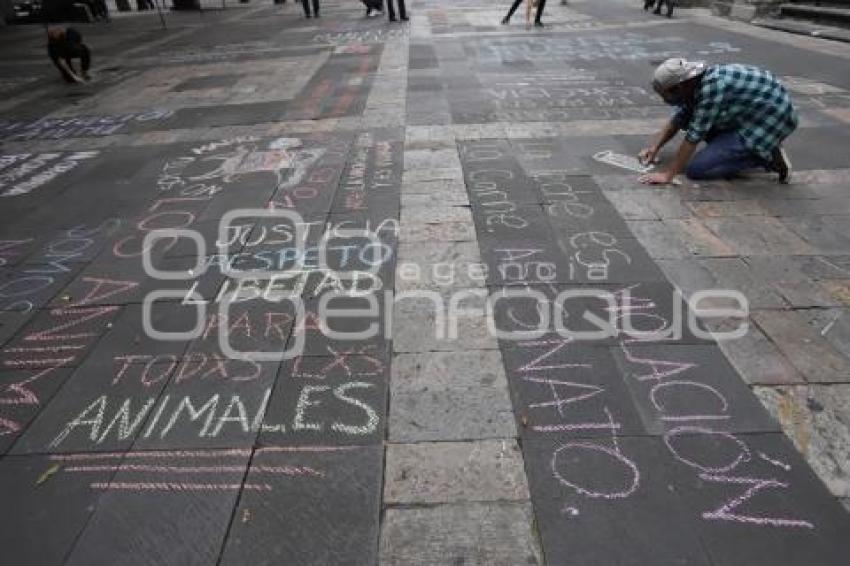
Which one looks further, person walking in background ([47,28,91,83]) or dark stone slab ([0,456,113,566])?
person walking in background ([47,28,91,83])

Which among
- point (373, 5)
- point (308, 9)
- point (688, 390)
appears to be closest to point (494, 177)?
point (688, 390)

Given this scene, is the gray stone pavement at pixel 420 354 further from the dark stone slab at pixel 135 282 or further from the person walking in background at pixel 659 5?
the person walking in background at pixel 659 5

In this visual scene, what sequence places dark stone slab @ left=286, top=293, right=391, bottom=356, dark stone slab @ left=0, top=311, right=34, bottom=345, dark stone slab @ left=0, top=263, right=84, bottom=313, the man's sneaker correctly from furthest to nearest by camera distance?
the man's sneaker < dark stone slab @ left=0, top=263, right=84, bottom=313 < dark stone slab @ left=0, top=311, right=34, bottom=345 < dark stone slab @ left=286, top=293, right=391, bottom=356

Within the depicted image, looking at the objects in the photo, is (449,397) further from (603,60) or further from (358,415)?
(603,60)

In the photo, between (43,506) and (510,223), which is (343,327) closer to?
(43,506)

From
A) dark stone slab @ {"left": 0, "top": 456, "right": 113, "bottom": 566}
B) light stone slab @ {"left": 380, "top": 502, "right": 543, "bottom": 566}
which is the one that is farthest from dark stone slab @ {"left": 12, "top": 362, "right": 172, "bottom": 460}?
light stone slab @ {"left": 380, "top": 502, "right": 543, "bottom": 566}

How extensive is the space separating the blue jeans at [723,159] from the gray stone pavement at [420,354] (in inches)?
6.9

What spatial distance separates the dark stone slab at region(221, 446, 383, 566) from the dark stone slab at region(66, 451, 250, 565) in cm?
10

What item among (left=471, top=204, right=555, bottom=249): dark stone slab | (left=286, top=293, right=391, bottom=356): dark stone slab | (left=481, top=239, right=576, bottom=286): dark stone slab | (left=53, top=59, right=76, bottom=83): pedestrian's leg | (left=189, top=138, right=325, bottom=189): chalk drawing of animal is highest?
(left=53, top=59, right=76, bottom=83): pedestrian's leg

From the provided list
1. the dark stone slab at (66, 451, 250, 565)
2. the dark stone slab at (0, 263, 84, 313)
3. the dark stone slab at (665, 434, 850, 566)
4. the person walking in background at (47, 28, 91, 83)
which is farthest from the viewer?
the person walking in background at (47, 28, 91, 83)

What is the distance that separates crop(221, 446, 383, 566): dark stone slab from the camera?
8.56 feet

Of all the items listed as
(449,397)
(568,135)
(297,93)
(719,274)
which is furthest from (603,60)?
(449,397)

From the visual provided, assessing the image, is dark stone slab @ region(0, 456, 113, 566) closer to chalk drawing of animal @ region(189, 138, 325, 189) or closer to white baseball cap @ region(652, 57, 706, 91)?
chalk drawing of animal @ region(189, 138, 325, 189)

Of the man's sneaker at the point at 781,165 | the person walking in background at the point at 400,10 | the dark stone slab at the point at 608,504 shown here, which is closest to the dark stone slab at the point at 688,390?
the dark stone slab at the point at 608,504
